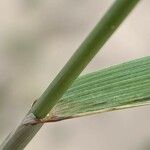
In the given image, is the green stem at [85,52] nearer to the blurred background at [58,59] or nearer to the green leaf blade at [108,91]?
the green leaf blade at [108,91]

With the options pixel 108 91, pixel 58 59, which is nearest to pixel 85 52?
pixel 108 91

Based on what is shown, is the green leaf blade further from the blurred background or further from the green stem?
the blurred background

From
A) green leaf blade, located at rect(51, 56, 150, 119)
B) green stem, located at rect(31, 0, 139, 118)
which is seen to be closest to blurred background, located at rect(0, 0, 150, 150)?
green leaf blade, located at rect(51, 56, 150, 119)

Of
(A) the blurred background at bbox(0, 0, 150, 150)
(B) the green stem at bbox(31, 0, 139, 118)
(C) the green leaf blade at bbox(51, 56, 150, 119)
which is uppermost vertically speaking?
(B) the green stem at bbox(31, 0, 139, 118)

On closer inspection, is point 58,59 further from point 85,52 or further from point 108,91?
point 85,52

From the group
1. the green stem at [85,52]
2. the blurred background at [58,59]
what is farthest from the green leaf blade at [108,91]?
the blurred background at [58,59]
